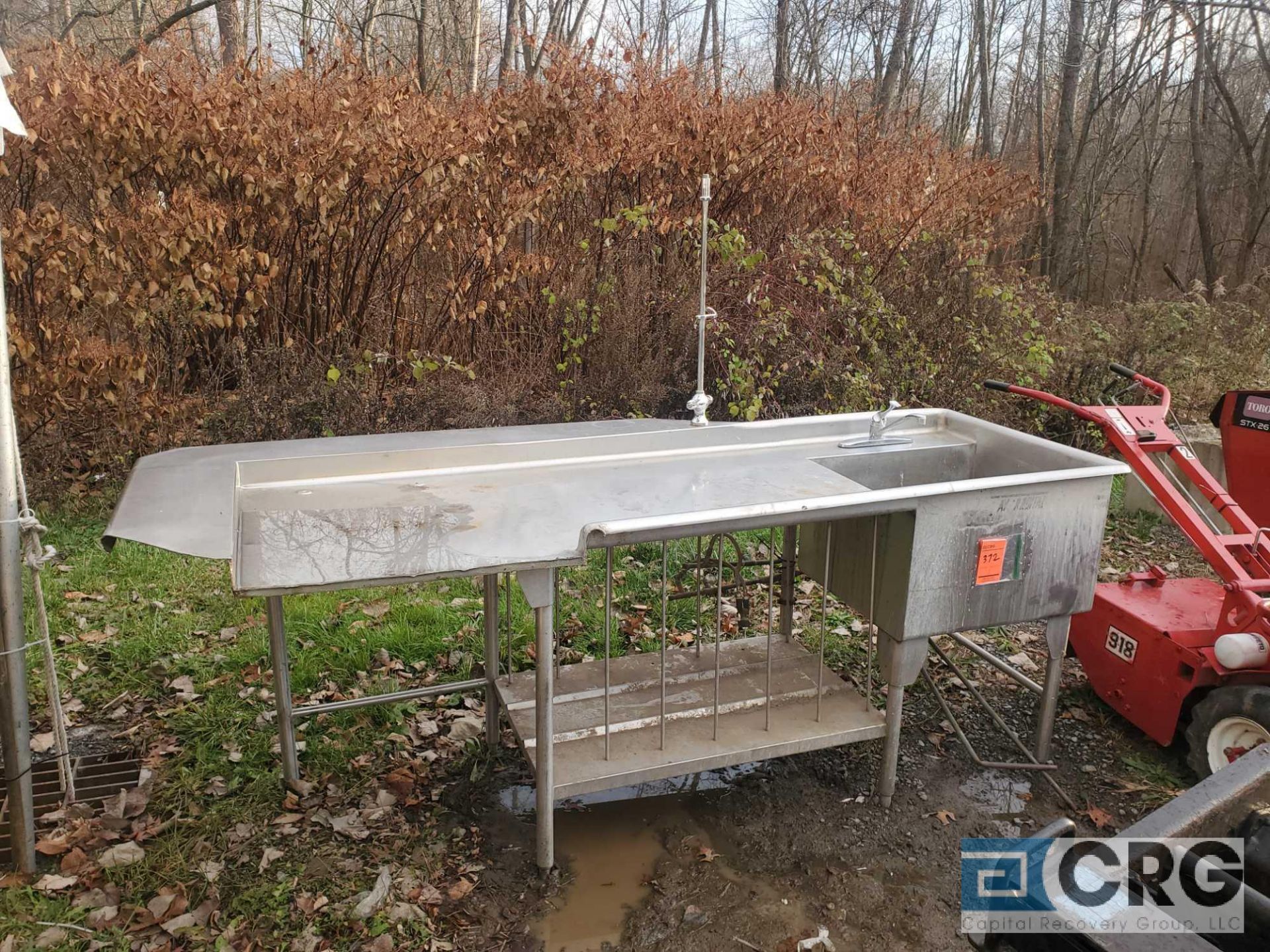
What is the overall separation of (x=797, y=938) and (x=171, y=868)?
203 cm

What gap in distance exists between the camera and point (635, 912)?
9.70 ft

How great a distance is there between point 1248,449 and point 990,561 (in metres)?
2.04

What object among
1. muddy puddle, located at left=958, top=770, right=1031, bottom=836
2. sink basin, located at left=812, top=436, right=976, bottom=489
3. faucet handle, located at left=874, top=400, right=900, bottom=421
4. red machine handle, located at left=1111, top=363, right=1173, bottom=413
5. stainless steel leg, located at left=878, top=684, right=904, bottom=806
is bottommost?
muddy puddle, located at left=958, top=770, right=1031, bottom=836

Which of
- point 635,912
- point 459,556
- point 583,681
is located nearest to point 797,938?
point 635,912

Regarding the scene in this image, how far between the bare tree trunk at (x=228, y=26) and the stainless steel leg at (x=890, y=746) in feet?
31.1

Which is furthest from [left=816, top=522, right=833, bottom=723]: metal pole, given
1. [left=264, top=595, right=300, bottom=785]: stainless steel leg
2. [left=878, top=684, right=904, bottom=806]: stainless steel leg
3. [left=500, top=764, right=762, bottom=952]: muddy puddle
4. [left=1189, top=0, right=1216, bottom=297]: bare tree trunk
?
[left=1189, top=0, right=1216, bottom=297]: bare tree trunk

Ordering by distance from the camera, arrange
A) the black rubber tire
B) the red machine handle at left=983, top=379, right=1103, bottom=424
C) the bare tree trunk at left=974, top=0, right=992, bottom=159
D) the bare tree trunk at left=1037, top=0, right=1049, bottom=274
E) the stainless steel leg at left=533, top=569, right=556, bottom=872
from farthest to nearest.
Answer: the bare tree trunk at left=974, top=0, right=992, bottom=159
the bare tree trunk at left=1037, top=0, right=1049, bottom=274
the red machine handle at left=983, top=379, right=1103, bottom=424
the black rubber tire
the stainless steel leg at left=533, top=569, right=556, bottom=872

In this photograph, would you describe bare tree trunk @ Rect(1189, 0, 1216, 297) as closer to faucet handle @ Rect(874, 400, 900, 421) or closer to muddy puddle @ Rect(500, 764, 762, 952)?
faucet handle @ Rect(874, 400, 900, 421)

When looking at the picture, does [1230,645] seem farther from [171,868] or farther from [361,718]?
[171,868]

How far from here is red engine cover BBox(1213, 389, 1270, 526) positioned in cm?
420

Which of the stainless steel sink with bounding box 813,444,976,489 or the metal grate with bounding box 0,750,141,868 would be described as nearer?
the metal grate with bounding box 0,750,141,868

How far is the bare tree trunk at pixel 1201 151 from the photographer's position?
14594 millimetres

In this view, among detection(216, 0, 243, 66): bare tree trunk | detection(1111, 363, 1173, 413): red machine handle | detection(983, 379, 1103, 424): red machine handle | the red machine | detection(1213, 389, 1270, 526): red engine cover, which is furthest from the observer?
detection(216, 0, 243, 66): bare tree trunk

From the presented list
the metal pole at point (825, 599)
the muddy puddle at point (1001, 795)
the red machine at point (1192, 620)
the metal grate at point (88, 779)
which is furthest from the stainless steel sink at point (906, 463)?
the metal grate at point (88, 779)
